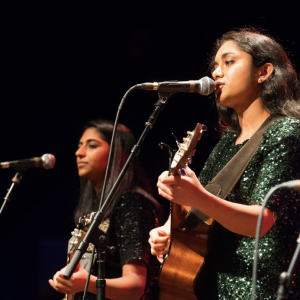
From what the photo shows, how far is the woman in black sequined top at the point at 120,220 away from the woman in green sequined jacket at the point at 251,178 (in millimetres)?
664

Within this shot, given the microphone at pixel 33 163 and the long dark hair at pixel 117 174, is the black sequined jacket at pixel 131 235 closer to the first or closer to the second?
the long dark hair at pixel 117 174

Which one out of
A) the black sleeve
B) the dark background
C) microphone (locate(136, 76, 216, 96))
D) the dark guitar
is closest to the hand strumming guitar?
the dark guitar

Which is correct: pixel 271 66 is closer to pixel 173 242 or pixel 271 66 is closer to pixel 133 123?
pixel 173 242

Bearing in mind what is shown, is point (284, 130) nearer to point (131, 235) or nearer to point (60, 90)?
point (131, 235)

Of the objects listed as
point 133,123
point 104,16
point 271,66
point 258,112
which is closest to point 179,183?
point 258,112

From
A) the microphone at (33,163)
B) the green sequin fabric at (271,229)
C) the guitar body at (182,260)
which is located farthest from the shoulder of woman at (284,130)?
the microphone at (33,163)

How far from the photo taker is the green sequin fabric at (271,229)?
1684 mm

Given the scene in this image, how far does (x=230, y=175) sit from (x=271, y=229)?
1.05 feet

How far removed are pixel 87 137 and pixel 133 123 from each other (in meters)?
0.71

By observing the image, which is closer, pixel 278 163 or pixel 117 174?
pixel 278 163

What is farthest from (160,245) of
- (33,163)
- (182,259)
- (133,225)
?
(33,163)

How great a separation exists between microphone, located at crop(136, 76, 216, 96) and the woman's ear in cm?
43

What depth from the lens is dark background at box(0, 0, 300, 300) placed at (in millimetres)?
3879

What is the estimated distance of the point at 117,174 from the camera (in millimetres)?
3254
